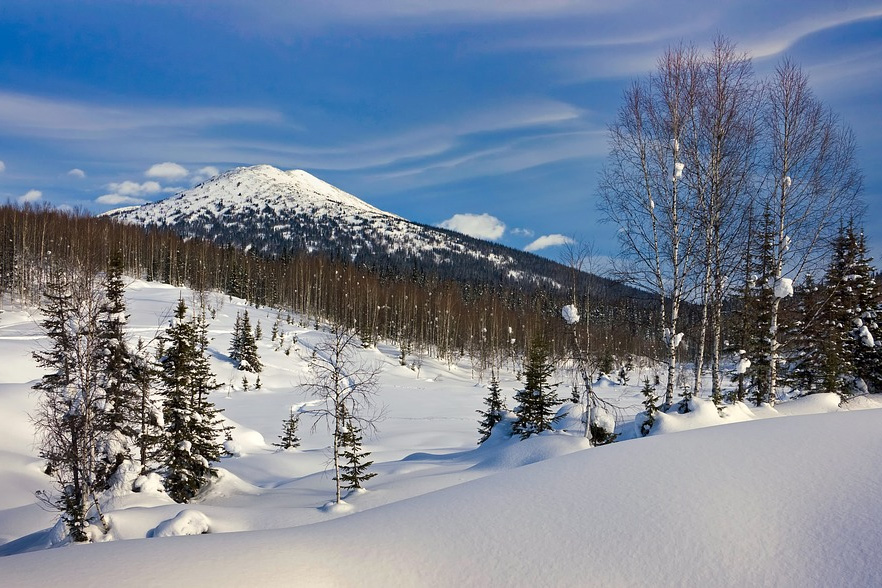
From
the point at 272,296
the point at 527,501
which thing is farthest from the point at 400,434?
the point at 272,296

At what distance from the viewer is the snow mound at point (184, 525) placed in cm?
941

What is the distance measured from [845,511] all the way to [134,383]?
59.3ft

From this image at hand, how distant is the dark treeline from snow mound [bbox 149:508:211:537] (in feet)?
167

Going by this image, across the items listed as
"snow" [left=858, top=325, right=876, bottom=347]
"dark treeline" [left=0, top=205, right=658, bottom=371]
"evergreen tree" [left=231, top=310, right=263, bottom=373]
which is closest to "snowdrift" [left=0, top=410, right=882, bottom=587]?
"snow" [left=858, top=325, right=876, bottom=347]

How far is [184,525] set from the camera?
31.4 ft

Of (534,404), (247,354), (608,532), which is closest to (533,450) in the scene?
(534,404)

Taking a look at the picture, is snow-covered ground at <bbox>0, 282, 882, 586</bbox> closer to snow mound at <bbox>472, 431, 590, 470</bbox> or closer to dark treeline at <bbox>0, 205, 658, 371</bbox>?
snow mound at <bbox>472, 431, 590, 470</bbox>

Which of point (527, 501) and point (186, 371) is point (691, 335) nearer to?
point (527, 501)

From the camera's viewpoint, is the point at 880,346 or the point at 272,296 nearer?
the point at 880,346

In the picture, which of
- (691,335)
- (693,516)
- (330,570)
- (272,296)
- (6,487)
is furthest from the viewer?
(272,296)

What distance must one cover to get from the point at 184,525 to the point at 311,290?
7913 cm

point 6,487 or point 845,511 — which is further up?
point 845,511

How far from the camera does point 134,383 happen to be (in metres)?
A: 16.0

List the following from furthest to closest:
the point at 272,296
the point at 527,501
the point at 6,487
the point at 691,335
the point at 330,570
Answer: the point at 272,296 → the point at 6,487 → the point at 691,335 → the point at 527,501 → the point at 330,570
